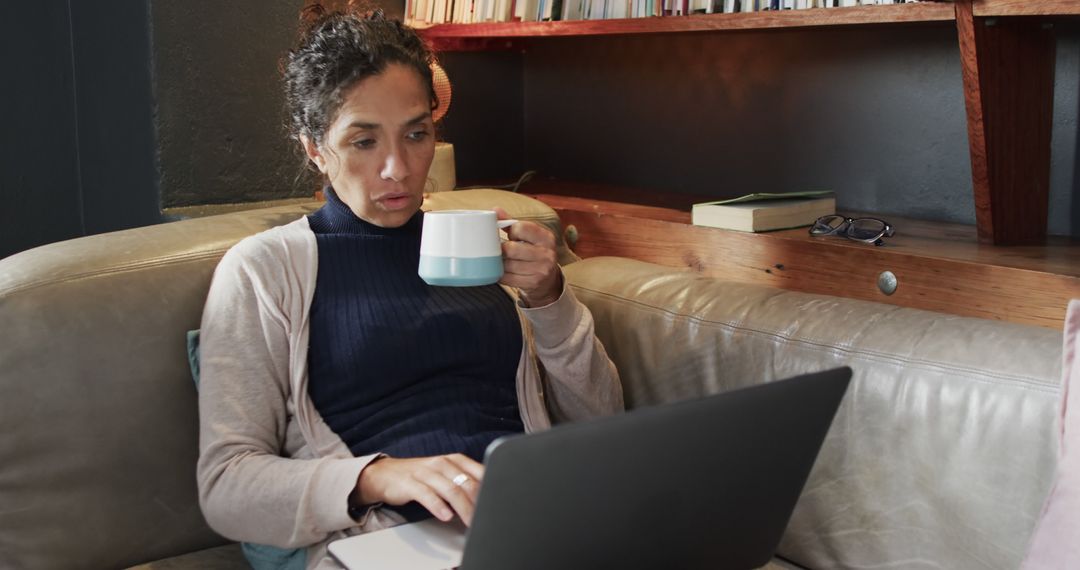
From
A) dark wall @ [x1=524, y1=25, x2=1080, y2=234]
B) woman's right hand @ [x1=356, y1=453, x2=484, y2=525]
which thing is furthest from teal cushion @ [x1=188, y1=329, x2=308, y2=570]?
dark wall @ [x1=524, y1=25, x2=1080, y2=234]

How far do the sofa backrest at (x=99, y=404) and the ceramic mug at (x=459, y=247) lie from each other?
0.45 metres

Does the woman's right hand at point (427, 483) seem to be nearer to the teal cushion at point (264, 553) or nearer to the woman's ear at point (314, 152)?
the teal cushion at point (264, 553)

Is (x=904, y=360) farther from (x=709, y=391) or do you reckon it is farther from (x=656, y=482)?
(x=656, y=482)

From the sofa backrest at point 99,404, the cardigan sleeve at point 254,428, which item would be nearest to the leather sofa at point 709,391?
the sofa backrest at point 99,404

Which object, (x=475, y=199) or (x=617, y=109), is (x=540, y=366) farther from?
(x=617, y=109)

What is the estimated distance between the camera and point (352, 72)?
5.07 ft

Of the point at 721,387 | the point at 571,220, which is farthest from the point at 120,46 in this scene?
the point at 721,387

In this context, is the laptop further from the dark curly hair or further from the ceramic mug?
the dark curly hair

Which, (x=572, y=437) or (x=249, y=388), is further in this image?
(x=249, y=388)

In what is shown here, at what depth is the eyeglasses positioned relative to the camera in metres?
2.04

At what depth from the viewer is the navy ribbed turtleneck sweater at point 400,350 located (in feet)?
4.90

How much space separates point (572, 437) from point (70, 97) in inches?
77.4

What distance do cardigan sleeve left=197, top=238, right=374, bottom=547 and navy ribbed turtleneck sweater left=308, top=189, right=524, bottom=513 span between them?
69 millimetres

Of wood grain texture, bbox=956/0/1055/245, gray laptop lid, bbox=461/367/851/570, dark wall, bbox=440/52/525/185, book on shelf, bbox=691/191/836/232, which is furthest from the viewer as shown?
dark wall, bbox=440/52/525/185
